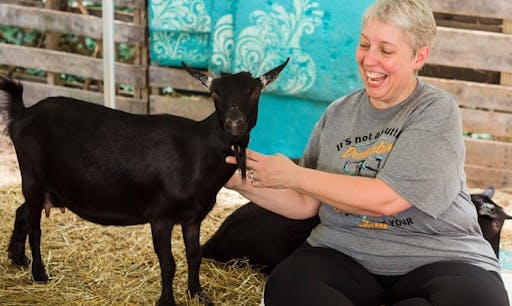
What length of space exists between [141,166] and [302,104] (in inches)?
108

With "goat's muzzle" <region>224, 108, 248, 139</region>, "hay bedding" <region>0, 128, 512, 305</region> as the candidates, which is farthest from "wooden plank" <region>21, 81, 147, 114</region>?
"goat's muzzle" <region>224, 108, 248, 139</region>

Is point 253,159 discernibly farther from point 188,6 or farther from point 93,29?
point 93,29

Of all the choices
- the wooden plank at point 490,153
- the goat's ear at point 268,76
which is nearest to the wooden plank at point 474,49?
the wooden plank at point 490,153

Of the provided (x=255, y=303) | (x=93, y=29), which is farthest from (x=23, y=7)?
(x=255, y=303)

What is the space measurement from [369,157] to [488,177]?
3347mm

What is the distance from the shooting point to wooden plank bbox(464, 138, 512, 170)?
227 inches

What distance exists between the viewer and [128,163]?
3.29m

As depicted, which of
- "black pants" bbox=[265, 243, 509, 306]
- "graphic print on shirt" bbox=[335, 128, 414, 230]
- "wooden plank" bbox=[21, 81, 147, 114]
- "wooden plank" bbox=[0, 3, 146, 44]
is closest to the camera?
"black pants" bbox=[265, 243, 509, 306]

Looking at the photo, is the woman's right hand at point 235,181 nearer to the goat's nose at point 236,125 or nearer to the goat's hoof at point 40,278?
the goat's nose at point 236,125

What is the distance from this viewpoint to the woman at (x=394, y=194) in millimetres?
2654

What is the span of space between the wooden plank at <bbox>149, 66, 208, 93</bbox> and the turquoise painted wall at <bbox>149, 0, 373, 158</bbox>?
0.60 ft

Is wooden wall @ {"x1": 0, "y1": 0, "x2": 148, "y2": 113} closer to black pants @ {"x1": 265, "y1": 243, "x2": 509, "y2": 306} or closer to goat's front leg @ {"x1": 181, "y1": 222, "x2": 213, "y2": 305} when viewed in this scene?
goat's front leg @ {"x1": 181, "y1": 222, "x2": 213, "y2": 305}

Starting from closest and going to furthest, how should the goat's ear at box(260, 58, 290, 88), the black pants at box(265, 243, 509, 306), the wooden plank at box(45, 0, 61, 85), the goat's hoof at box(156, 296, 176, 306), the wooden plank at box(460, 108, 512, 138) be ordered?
the black pants at box(265, 243, 509, 306) → the goat's ear at box(260, 58, 290, 88) → the goat's hoof at box(156, 296, 176, 306) → the wooden plank at box(460, 108, 512, 138) → the wooden plank at box(45, 0, 61, 85)

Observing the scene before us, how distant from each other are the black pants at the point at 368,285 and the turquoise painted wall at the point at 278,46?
298 cm
